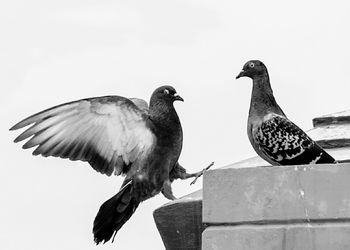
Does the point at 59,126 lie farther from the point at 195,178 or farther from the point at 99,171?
the point at 195,178

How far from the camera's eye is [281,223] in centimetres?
597

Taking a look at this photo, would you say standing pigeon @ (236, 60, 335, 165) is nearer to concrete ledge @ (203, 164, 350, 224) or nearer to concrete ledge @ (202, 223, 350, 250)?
concrete ledge @ (203, 164, 350, 224)

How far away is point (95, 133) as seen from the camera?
408 inches

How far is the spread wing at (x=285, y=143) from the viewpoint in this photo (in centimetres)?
756

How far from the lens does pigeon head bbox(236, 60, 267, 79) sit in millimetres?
8492

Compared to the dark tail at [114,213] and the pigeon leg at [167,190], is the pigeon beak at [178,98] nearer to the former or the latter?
the pigeon leg at [167,190]

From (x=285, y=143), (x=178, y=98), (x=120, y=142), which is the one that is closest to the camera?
(x=285, y=143)

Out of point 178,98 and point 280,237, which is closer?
point 280,237

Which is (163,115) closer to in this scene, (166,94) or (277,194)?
(166,94)

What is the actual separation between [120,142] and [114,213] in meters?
0.82

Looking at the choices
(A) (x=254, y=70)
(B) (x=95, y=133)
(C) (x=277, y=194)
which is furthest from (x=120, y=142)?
(C) (x=277, y=194)

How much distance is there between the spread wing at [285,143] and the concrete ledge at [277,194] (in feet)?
4.83

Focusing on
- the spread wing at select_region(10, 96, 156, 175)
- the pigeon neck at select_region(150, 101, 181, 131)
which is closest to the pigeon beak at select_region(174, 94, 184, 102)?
the pigeon neck at select_region(150, 101, 181, 131)

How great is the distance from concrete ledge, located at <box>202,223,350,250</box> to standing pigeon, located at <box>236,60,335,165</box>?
1289 mm
